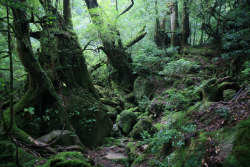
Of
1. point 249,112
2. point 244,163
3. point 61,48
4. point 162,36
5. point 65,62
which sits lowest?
point 244,163

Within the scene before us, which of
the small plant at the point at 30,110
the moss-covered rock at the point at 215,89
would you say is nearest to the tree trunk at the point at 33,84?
the small plant at the point at 30,110

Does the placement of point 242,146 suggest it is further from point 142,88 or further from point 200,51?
point 200,51

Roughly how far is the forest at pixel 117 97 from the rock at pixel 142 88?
0.08m

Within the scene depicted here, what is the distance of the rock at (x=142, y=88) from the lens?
1205cm

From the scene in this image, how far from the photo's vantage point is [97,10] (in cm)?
1037

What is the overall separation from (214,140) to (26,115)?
5.77m

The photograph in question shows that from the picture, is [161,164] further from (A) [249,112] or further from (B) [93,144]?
(B) [93,144]

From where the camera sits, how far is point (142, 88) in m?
12.4

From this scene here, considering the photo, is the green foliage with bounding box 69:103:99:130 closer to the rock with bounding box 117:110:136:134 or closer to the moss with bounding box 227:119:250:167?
the rock with bounding box 117:110:136:134

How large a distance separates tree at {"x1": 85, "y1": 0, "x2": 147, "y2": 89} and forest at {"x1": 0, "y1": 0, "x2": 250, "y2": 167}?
8 centimetres

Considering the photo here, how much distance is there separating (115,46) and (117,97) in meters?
4.11

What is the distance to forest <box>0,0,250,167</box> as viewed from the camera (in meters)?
3.37

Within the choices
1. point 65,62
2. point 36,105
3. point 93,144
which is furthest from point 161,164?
point 65,62

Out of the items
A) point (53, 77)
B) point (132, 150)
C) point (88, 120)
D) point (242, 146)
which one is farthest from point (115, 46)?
point (242, 146)
